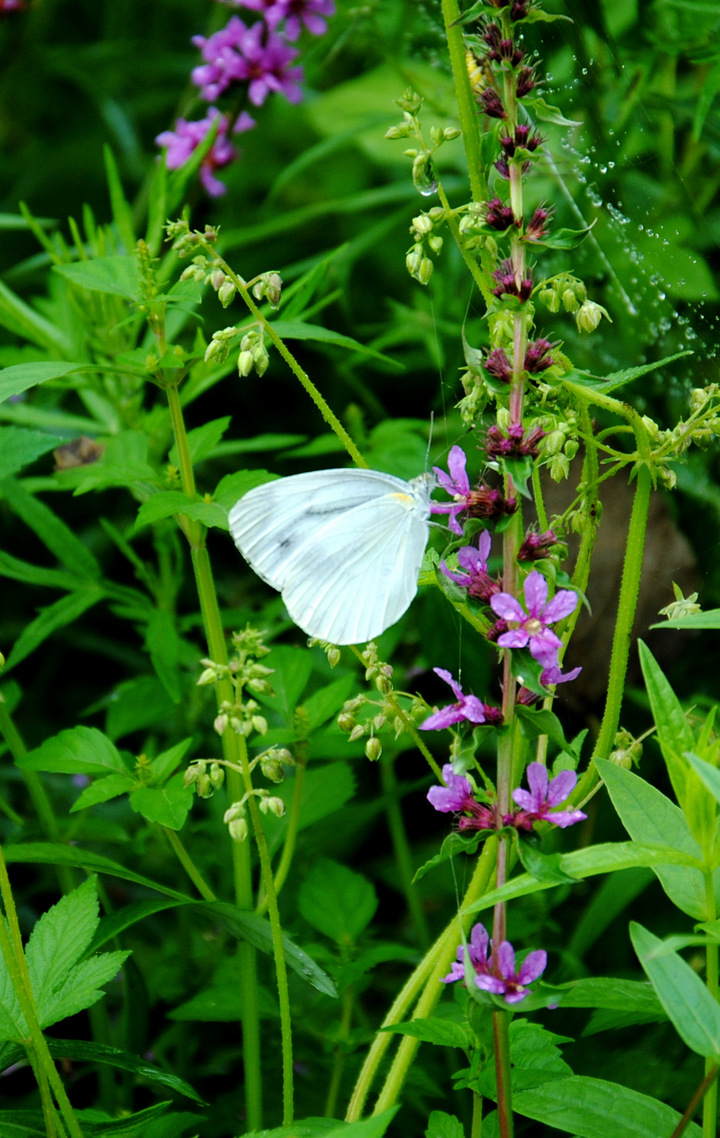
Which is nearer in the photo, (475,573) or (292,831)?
(475,573)

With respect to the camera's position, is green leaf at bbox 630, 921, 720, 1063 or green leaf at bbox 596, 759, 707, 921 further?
green leaf at bbox 596, 759, 707, 921

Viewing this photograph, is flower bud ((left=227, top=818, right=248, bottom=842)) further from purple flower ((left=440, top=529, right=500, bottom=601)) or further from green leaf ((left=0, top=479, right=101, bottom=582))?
green leaf ((left=0, top=479, right=101, bottom=582))

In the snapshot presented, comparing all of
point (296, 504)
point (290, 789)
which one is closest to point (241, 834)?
point (296, 504)

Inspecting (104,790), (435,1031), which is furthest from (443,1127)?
(104,790)

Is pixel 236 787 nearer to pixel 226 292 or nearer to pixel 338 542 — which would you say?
pixel 338 542

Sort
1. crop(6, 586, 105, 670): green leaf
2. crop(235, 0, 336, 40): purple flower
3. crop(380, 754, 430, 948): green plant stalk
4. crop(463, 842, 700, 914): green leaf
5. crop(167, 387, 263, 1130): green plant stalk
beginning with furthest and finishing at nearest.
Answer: crop(235, 0, 336, 40): purple flower < crop(380, 754, 430, 948): green plant stalk < crop(6, 586, 105, 670): green leaf < crop(167, 387, 263, 1130): green plant stalk < crop(463, 842, 700, 914): green leaf

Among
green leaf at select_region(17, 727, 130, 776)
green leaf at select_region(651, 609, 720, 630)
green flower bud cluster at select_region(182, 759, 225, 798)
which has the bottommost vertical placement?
green leaf at select_region(17, 727, 130, 776)

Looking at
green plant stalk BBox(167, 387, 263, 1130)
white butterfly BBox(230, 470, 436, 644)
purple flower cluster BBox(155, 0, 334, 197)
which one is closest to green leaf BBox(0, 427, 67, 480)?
green plant stalk BBox(167, 387, 263, 1130)
